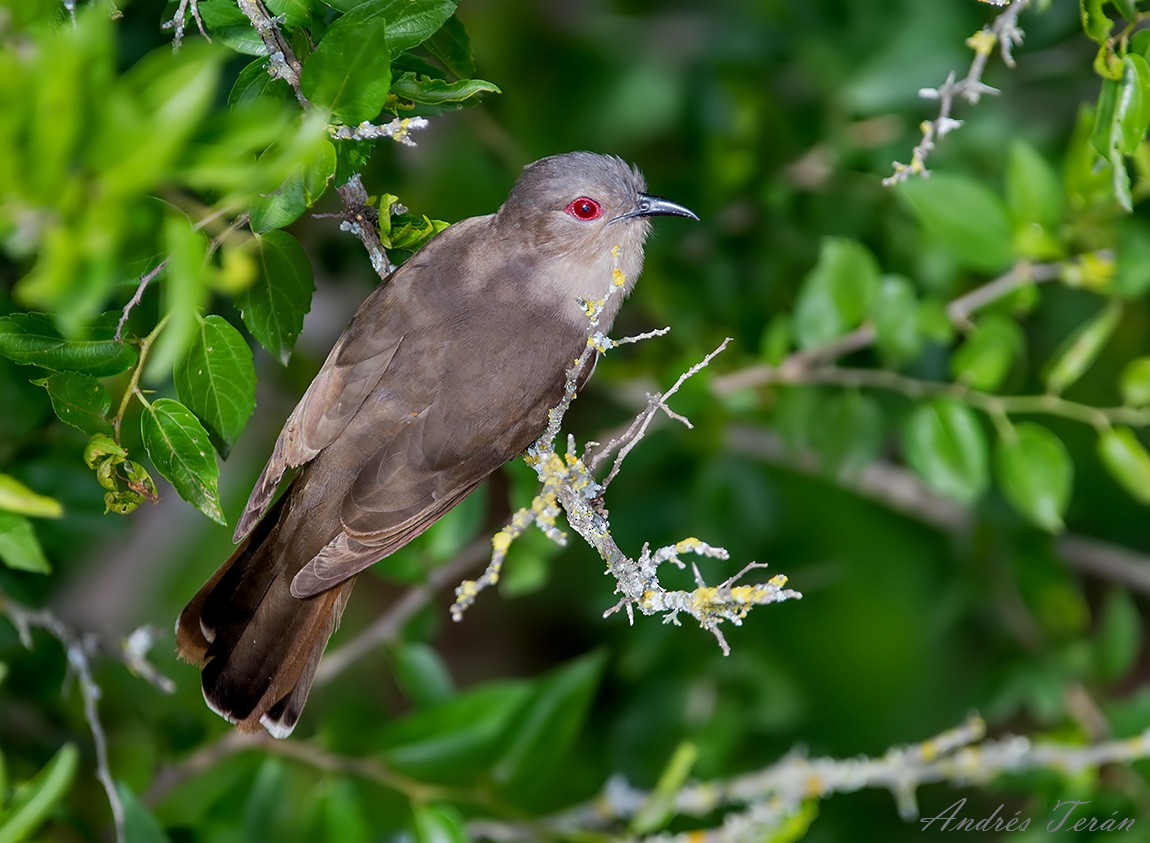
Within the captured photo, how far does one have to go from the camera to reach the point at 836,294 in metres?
3.54

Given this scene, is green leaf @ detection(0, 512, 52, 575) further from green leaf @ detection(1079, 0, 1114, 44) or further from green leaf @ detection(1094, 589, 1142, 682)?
green leaf @ detection(1094, 589, 1142, 682)

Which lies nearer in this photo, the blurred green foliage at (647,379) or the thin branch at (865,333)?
the blurred green foliage at (647,379)

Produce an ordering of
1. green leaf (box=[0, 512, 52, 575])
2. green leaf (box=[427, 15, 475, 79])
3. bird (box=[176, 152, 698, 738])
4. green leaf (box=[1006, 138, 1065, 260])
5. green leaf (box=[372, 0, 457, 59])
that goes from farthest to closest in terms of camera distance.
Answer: green leaf (box=[1006, 138, 1065, 260]) < bird (box=[176, 152, 698, 738]) < green leaf (box=[427, 15, 475, 79]) < green leaf (box=[0, 512, 52, 575]) < green leaf (box=[372, 0, 457, 59])

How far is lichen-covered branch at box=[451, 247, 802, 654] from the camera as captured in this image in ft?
7.69

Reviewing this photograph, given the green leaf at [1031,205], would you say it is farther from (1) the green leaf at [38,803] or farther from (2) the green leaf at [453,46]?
(1) the green leaf at [38,803]

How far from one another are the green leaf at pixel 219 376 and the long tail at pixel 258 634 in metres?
1.02

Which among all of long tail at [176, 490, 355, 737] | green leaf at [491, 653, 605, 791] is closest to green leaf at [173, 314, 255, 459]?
long tail at [176, 490, 355, 737]

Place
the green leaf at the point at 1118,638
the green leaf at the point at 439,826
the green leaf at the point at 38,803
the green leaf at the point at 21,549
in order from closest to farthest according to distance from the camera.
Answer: the green leaf at the point at 38,803 → the green leaf at the point at 21,549 → the green leaf at the point at 439,826 → the green leaf at the point at 1118,638

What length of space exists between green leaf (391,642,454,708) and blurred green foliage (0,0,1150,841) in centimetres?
1

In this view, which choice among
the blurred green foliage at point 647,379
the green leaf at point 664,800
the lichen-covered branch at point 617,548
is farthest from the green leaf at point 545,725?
the lichen-covered branch at point 617,548

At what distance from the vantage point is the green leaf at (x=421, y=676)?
3561 millimetres

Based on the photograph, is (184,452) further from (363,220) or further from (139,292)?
(363,220)

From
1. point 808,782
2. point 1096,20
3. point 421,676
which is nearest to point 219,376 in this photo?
point 421,676

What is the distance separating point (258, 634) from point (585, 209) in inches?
60.1
